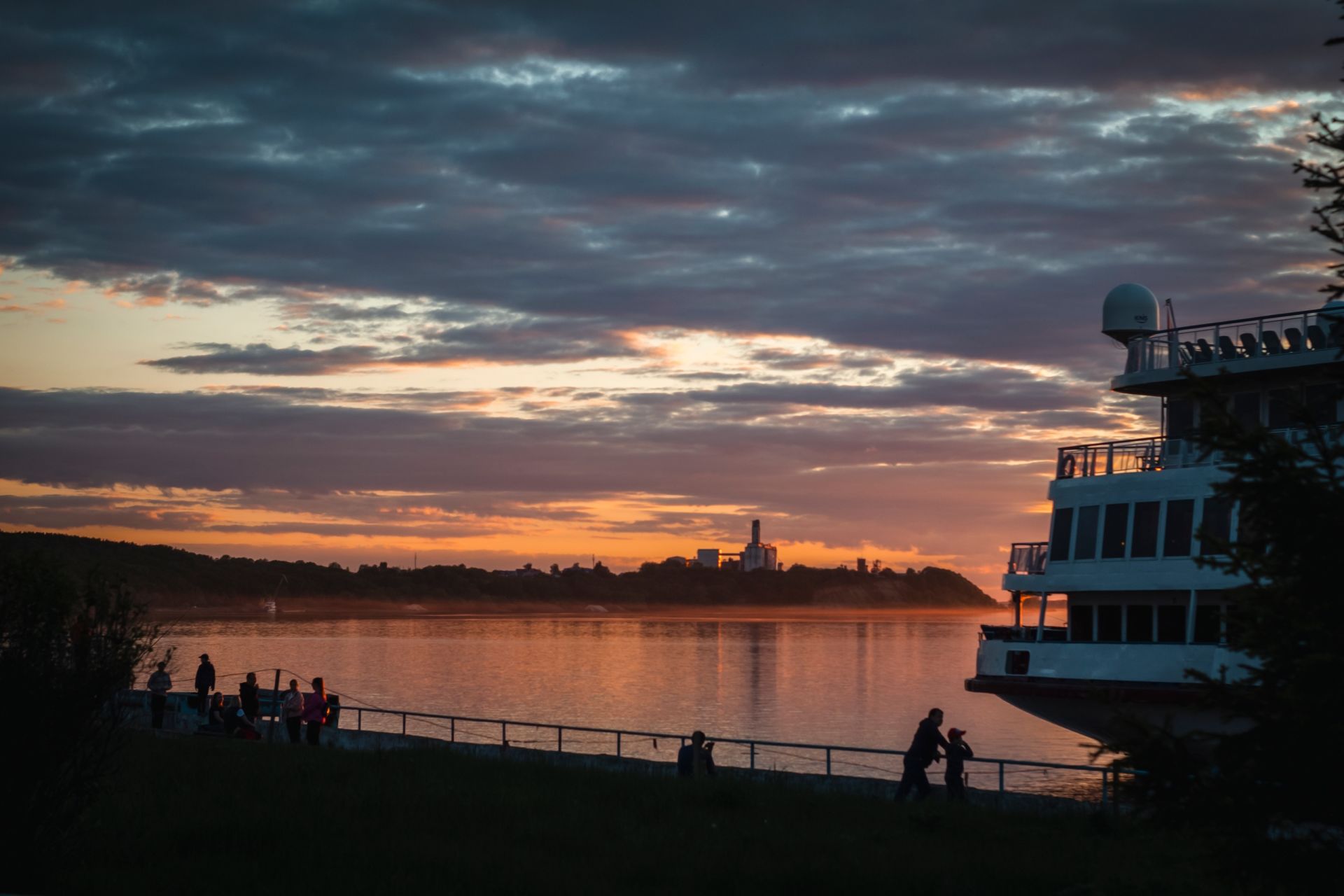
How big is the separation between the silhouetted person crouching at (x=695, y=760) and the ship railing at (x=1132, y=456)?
38.7 ft

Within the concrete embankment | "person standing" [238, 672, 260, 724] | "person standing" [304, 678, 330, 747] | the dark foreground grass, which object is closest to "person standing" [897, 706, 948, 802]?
the concrete embankment

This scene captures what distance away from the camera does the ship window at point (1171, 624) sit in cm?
2697

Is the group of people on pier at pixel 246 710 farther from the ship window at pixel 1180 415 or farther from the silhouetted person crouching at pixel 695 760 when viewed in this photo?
the ship window at pixel 1180 415

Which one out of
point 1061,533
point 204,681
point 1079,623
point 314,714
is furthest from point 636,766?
point 204,681

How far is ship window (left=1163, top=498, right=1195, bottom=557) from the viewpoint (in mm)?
26828

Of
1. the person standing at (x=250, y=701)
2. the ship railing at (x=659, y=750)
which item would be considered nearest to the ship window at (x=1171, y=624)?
the ship railing at (x=659, y=750)

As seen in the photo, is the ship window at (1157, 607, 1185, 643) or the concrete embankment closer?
the concrete embankment

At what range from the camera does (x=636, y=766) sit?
1034 inches

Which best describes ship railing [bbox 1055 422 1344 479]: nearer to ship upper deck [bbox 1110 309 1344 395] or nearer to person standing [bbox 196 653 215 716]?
ship upper deck [bbox 1110 309 1344 395]

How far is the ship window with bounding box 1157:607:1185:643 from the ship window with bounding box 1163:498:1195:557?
122 cm

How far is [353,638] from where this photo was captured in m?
156

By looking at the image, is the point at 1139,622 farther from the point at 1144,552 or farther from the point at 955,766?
the point at 955,766

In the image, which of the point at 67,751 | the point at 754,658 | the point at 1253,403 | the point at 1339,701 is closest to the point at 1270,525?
the point at 1339,701

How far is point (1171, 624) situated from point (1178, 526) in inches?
82.9
